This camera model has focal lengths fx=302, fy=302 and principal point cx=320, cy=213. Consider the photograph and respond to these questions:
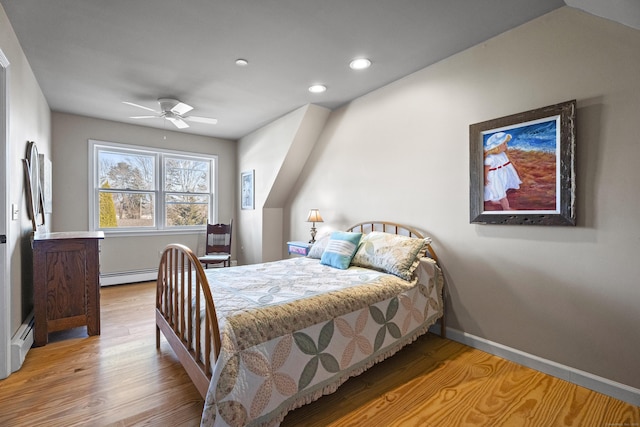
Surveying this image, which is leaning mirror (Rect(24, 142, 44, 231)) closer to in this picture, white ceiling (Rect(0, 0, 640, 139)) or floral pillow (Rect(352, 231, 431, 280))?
white ceiling (Rect(0, 0, 640, 139))

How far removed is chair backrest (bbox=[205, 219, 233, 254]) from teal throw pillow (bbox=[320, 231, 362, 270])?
2503 mm

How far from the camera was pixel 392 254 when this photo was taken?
8.31ft

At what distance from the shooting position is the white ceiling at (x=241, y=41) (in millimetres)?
2002

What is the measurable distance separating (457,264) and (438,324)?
600mm

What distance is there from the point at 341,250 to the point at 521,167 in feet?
5.13

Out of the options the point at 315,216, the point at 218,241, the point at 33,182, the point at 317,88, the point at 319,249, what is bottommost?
the point at 218,241

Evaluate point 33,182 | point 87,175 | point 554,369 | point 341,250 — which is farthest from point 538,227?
point 87,175

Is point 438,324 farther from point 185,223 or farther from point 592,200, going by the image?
point 185,223

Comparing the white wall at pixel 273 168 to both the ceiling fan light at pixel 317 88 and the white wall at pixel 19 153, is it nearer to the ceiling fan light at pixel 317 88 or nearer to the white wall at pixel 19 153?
the ceiling fan light at pixel 317 88

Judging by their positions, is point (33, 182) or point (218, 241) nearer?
point (33, 182)

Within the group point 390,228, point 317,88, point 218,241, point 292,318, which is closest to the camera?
point 292,318

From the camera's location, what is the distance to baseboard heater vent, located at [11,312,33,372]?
2146mm

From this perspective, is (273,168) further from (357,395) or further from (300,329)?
(357,395)

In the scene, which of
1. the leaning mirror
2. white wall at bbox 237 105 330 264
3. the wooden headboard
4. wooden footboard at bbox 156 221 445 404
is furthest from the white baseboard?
the leaning mirror
